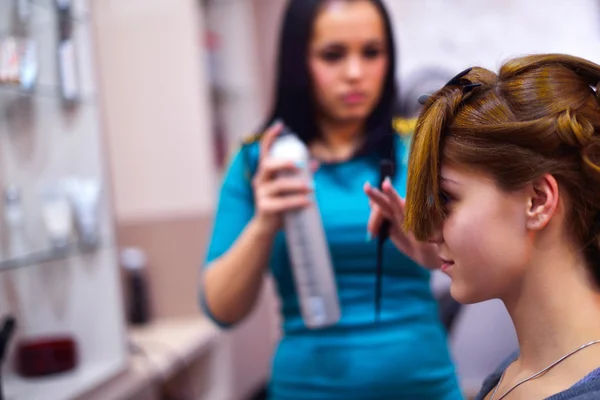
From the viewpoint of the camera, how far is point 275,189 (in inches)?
29.6

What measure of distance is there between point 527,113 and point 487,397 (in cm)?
28

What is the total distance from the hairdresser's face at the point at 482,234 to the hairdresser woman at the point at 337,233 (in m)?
0.23

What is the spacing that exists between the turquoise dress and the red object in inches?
19.8

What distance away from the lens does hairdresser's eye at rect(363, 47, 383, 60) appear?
2.62 feet

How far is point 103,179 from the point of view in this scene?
1245 mm

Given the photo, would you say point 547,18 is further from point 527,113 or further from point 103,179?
point 103,179

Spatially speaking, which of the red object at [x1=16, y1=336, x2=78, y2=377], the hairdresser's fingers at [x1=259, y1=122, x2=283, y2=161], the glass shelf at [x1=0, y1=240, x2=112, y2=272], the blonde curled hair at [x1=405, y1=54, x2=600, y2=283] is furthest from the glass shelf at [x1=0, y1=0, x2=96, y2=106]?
the blonde curled hair at [x1=405, y1=54, x2=600, y2=283]

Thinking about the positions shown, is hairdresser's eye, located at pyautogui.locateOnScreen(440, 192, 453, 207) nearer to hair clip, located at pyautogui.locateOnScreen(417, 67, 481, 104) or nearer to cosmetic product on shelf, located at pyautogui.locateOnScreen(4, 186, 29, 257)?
hair clip, located at pyautogui.locateOnScreen(417, 67, 481, 104)

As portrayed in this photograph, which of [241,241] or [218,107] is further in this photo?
[218,107]

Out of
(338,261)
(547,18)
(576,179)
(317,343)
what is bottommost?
(317,343)

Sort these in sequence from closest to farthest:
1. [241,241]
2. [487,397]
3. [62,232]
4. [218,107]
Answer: [487,397], [241,241], [62,232], [218,107]

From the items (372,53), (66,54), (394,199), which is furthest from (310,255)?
(66,54)

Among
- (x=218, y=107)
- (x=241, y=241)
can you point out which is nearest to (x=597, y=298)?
(x=241, y=241)

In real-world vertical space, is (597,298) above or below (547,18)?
below
